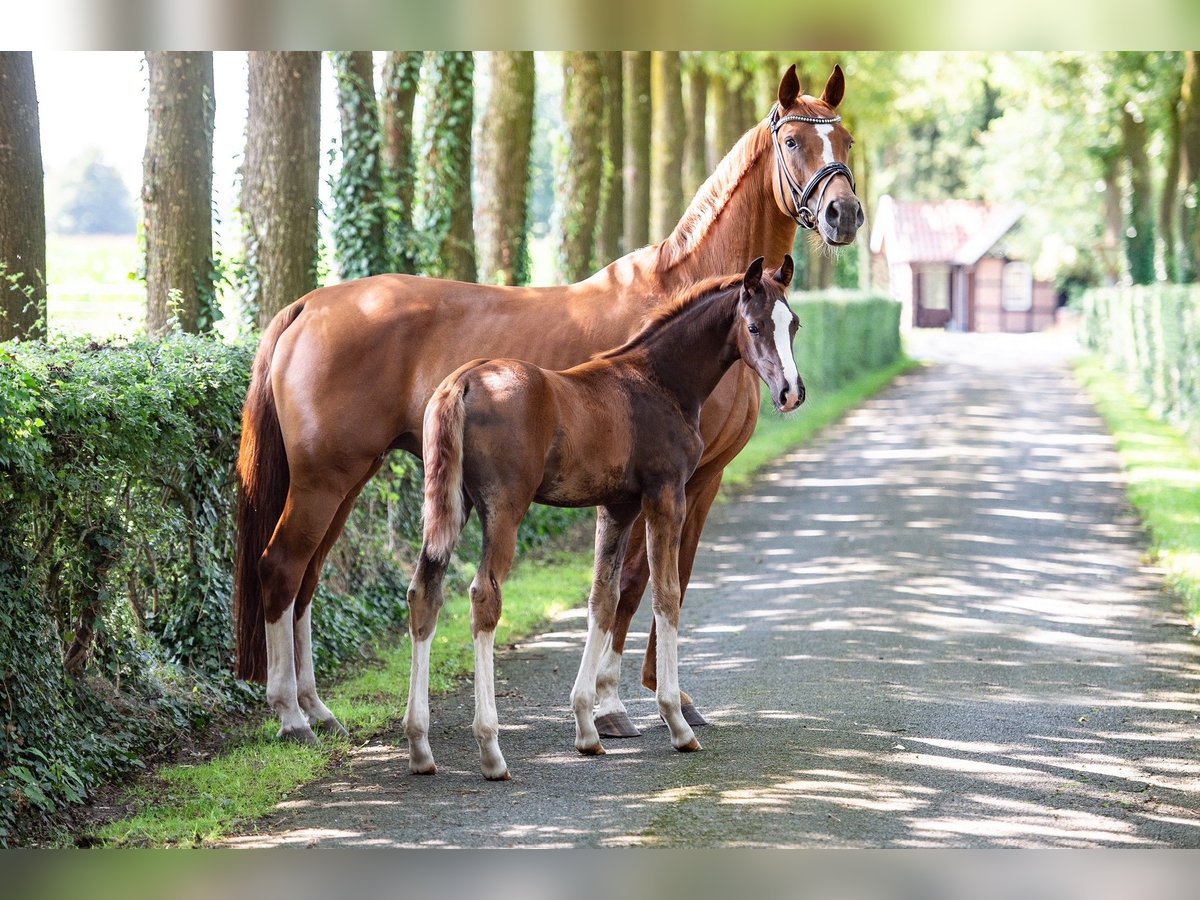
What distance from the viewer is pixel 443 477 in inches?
247

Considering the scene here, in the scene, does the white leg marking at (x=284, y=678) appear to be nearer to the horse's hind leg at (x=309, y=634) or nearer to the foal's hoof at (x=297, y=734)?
the foal's hoof at (x=297, y=734)

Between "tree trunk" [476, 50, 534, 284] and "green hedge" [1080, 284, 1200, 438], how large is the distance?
36.2ft

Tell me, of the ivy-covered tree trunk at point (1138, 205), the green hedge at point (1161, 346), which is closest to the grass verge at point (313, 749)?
the green hedge at point (1161, 346)

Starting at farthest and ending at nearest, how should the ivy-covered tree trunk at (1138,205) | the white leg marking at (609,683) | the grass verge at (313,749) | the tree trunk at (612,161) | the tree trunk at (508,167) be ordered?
the ivy-covered tree trunk at (1138,205) → the tree trunk at (612,161) → the tree trunk at (508,167) → the white leg marking at (609,683) → the grass verge at (313,749)

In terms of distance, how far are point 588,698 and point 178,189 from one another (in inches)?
187

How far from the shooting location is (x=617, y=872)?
538 centimetres

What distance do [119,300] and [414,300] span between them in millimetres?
20095

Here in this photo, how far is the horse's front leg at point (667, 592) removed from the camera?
23.0 feet

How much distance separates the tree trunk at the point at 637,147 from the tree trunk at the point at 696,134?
5289 millimetres

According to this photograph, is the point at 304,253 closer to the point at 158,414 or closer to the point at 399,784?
the point at 158,414

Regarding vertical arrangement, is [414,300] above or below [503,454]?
above

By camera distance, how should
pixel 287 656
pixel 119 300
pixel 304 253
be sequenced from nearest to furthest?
1. pixel 287 656
2. pixel 304 253
3. pixel 119 300

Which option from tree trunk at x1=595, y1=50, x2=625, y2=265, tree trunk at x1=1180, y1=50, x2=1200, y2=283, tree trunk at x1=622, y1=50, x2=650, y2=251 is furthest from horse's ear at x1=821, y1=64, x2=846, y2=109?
tree trunk at x1=1180, y1=50, x2=1200, y2=283
